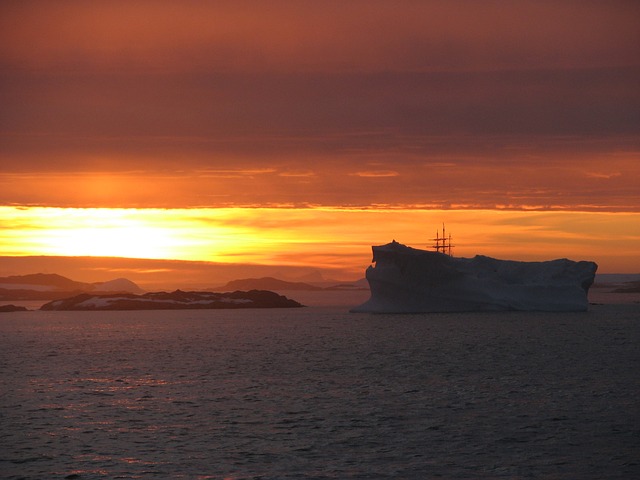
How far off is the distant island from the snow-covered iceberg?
91025 mm

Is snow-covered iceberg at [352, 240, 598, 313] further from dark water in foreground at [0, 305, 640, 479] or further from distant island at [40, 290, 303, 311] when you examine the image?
distant island at [40, 290, 303, 311]

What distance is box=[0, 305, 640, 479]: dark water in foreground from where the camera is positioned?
22.6m

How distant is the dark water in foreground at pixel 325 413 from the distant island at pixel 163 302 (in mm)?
124342

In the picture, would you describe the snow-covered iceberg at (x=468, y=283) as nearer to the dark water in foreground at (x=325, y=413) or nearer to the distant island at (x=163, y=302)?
the dark water in foreground at (x=325, y=413)

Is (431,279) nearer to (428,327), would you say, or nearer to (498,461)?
(428,327)

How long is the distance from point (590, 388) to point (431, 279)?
2187 inches

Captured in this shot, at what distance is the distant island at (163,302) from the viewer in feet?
612

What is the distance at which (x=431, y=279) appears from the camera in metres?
93.6

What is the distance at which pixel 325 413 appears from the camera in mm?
31203

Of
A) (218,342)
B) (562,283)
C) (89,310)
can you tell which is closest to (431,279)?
(562,283)

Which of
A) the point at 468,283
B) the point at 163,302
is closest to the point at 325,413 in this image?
the point at 468,283

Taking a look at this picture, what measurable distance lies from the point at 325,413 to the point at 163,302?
16767 centimetres

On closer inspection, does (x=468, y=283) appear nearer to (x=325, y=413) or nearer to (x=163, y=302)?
(x=325, y=413)

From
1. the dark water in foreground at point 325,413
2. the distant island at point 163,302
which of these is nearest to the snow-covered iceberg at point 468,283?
the dark water in foreground at point 325,413
